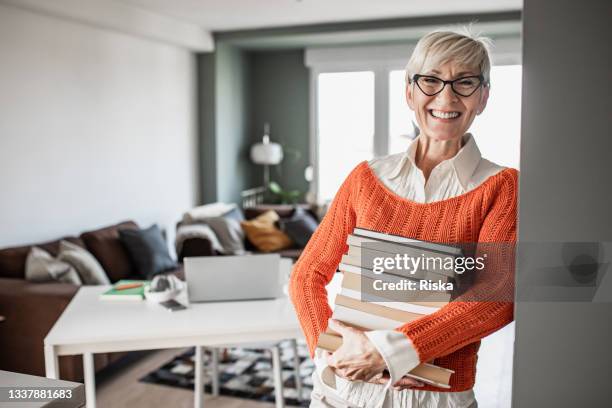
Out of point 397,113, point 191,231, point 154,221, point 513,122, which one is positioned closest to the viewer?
point 191,231

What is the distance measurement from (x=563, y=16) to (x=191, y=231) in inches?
188

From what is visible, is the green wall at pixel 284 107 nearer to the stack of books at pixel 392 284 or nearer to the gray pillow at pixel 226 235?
the gray pillow at pixel 226 235

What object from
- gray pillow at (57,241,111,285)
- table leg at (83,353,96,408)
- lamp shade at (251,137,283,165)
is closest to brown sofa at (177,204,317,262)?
lamp shade at (251,137,283,165)

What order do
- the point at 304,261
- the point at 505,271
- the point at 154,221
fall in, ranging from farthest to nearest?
the point at 154,221 → the point at 304,261 → the point at 505,271

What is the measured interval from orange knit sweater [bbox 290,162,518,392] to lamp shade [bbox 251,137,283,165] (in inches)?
236

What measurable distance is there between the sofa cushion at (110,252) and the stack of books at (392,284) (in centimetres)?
373

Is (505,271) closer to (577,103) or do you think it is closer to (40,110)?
(577,103)

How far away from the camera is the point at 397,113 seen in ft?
23.7

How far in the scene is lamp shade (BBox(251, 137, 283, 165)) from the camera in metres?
7.29

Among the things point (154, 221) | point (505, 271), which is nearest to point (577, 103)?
point (505, 271)

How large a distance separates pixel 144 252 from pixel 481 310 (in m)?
4.06

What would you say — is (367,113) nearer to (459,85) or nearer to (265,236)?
(265,236)

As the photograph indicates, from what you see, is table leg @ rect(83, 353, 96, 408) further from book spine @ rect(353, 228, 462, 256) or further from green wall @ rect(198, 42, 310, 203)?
green wall @ rect(198, 42, 310, 203)

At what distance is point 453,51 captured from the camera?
1.15 metres
